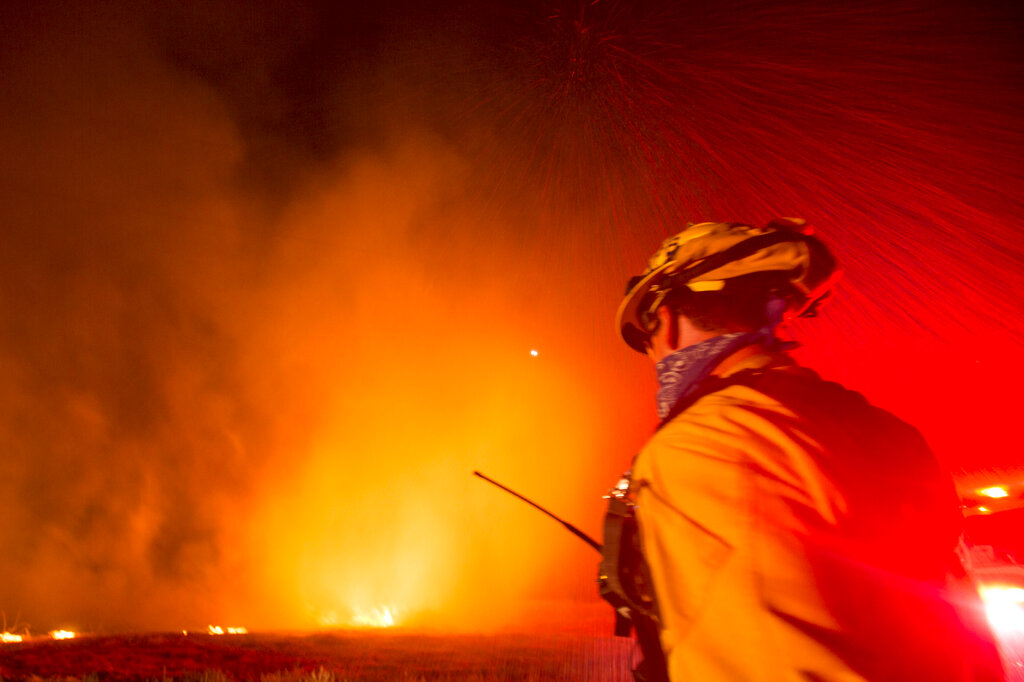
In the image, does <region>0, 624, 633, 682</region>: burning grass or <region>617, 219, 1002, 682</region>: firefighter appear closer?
<region>617, 219, 1002, 682</region>: firefighter

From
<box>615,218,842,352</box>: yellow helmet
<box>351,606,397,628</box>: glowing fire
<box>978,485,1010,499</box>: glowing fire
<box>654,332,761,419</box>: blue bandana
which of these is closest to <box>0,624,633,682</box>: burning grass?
<box>978,485,1010,499</box>: glowing fire

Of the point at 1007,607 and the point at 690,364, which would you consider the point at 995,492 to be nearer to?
the point at 1007,607

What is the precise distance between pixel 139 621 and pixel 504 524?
1334 cm

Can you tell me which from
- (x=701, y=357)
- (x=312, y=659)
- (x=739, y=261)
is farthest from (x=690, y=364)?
(x=312, y=659)

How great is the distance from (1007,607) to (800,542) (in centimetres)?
447

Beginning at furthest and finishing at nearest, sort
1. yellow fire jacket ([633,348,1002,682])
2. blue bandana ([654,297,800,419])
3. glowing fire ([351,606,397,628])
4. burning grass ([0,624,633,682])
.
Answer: glowing fire ([351,606,397,628]) → burning grass ([0,624,633,682]) → blue bandana ([654,297,800,419]) → yellow fire jacket ([633,348,1002,682])

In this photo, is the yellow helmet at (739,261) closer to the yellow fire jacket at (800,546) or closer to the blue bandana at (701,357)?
the blue bandana at (701,357)

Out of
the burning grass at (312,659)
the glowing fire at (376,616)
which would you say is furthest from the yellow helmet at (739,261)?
the glowing fire at (376,616)

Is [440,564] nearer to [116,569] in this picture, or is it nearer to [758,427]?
[116,569]

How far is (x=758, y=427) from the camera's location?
948 mm

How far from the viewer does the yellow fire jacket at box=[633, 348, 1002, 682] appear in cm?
79

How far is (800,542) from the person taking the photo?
838mm

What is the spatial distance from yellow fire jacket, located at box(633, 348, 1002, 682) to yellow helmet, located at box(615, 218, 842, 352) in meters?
0.47

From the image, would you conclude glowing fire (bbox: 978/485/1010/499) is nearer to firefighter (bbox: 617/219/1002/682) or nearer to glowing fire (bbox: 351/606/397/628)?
firefighter (bbox: 617/219/1002/682)
